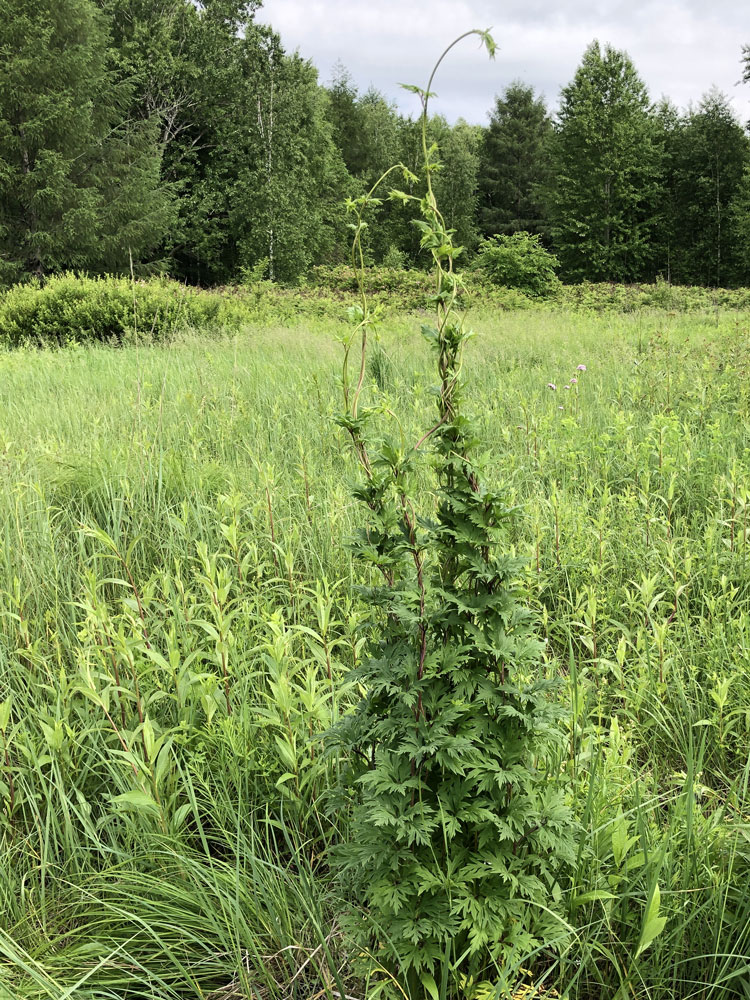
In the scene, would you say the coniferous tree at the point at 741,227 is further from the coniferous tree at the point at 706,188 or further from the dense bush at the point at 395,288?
the dense bush at the point at 395,288

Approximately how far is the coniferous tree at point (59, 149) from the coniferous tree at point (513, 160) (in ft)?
86.0

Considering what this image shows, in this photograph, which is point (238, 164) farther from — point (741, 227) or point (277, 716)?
point (277, 716)

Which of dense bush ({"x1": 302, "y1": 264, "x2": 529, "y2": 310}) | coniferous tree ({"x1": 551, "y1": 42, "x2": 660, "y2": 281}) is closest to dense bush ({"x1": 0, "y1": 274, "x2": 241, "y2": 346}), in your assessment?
dense bush ({"x1": 302, "y1": 264, "x2": 529, "y2": 310})

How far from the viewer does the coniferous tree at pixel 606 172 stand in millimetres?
30500

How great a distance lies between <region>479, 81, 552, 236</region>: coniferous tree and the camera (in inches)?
1618

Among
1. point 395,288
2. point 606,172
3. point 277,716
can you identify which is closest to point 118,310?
point 277,716

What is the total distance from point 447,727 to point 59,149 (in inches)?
960

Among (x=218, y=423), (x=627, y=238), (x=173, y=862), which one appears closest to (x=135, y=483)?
(x=218, y=423)

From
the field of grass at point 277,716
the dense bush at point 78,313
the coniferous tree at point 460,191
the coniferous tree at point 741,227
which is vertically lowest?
the field of grass at point 277,716

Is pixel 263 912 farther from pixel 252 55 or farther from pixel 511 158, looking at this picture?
pixel 511 158

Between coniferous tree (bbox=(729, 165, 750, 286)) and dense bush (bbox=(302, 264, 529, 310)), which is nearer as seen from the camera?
dense bush (bbox=(302, 264, 529, 310))

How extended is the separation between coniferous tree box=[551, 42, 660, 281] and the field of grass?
31901mm

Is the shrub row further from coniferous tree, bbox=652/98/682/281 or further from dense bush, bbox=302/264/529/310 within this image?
coniferous tree, bbox=652/98/682/281

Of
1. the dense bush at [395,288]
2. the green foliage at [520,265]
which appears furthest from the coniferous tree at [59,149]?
the green foliage at [520,265]
